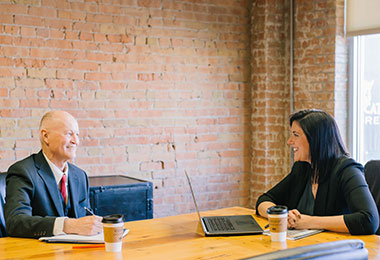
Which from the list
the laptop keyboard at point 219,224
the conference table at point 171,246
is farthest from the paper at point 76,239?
the laptop keyboard at point 219,224

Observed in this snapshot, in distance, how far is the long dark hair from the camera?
2.93m

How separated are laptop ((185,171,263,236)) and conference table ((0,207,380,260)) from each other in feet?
0.13

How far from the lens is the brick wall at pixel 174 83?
4.31m

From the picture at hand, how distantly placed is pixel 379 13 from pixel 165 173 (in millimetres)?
2392

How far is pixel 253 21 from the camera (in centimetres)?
548

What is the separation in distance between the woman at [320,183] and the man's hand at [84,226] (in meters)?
0.91

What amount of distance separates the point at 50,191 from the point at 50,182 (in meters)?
0.05

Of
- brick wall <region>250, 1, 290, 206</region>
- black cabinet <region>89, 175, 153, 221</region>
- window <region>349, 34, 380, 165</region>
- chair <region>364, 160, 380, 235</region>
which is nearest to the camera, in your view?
chair <region>364, 160, 380, 235</region>

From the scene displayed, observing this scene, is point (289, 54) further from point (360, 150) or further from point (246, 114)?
point (360, 150)

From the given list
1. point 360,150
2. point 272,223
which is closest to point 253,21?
point 360,150

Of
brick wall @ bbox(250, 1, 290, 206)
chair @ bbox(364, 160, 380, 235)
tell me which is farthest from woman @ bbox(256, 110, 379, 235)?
brick wall @ bbox(250, 1, 290, 206)

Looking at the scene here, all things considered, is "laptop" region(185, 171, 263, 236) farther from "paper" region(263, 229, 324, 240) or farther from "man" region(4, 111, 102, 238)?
"man" region(4, 111, 102, 238)

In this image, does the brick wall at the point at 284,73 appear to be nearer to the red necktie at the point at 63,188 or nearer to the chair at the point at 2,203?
the red necktie at the point at 63,188

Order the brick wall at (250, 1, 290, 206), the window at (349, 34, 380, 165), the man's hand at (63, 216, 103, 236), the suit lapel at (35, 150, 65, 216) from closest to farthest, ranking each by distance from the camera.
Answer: the man's hand at (63, 216, 103, 236)
the suit lapel at (35, 150, 65, 216)
the window at (349, 34, 380, 165)
the brick wall at (250, 1, 290, 206)
